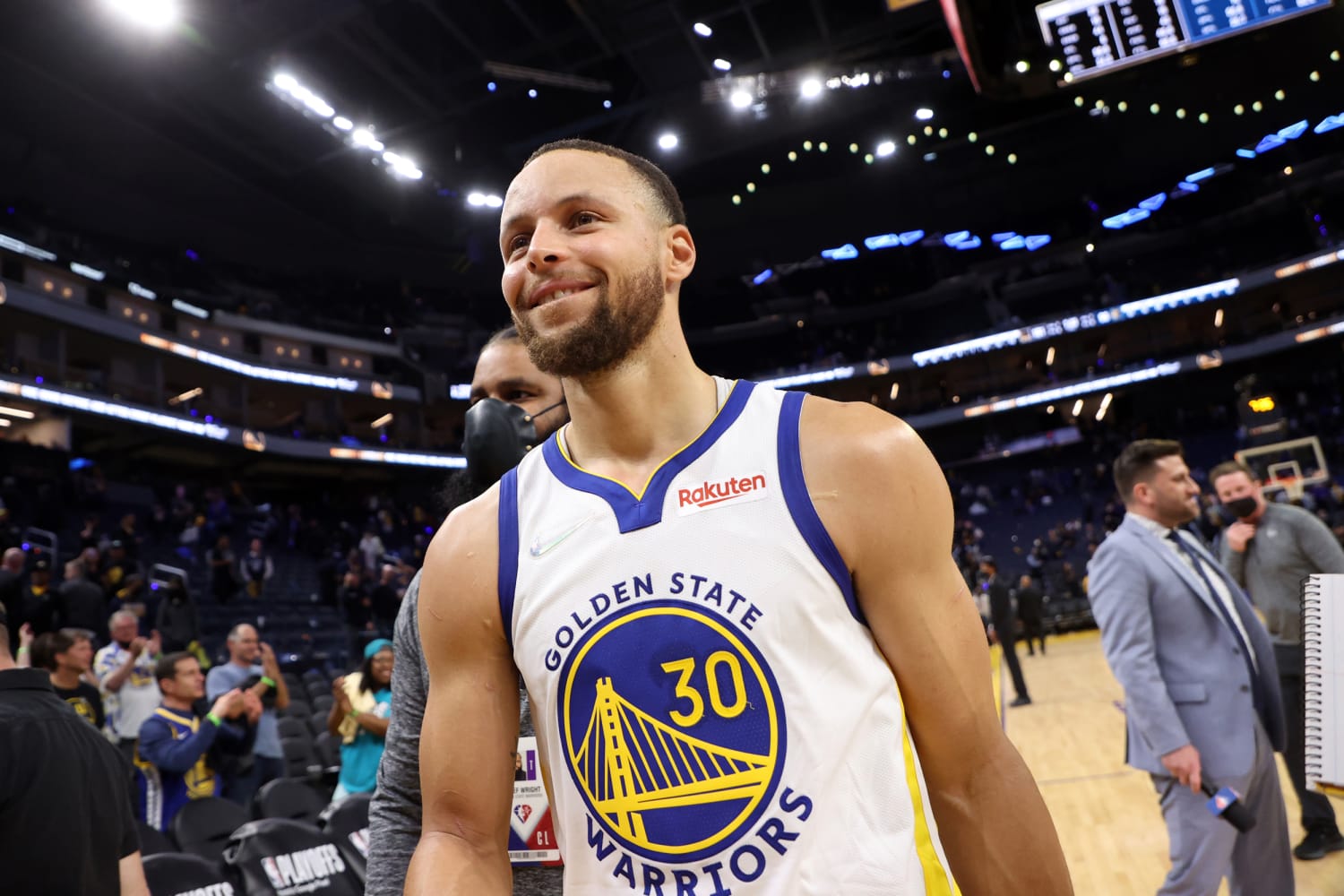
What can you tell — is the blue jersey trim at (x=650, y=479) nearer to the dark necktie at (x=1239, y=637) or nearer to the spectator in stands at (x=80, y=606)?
the dark necktie at (x=1239, y=637)

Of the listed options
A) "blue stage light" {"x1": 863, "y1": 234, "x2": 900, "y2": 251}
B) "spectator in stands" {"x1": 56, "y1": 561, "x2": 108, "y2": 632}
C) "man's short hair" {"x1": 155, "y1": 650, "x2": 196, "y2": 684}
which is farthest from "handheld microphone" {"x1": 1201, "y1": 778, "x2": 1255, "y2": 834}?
"blue stage light" {"x1": 863, "y1": 234, "x2": 900, "y2": 251}

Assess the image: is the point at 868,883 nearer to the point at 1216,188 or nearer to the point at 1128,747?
the point at 1128,747

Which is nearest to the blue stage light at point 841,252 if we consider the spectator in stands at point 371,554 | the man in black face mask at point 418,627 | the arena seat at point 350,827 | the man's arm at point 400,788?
the spectator in stands at point 371,554

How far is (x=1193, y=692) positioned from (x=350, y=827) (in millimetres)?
3623

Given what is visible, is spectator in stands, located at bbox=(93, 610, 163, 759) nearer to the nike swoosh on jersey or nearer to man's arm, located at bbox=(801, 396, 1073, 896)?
the nike swoosh on jersey

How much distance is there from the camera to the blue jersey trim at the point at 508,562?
146 cm

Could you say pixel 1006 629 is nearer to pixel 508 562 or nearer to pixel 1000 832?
pixel 1000 832

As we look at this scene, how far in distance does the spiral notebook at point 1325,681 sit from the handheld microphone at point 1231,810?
3.53ft

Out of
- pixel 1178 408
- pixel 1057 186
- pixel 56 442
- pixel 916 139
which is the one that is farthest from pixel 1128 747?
pixel 1057 186

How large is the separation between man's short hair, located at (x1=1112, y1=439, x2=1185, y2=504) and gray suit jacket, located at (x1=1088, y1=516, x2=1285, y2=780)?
26cm

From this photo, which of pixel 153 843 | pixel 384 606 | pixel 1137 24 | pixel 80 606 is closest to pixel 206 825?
pixel 153 843

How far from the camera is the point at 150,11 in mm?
14617

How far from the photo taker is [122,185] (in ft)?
81.5

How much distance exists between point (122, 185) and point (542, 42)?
14.0 meters
